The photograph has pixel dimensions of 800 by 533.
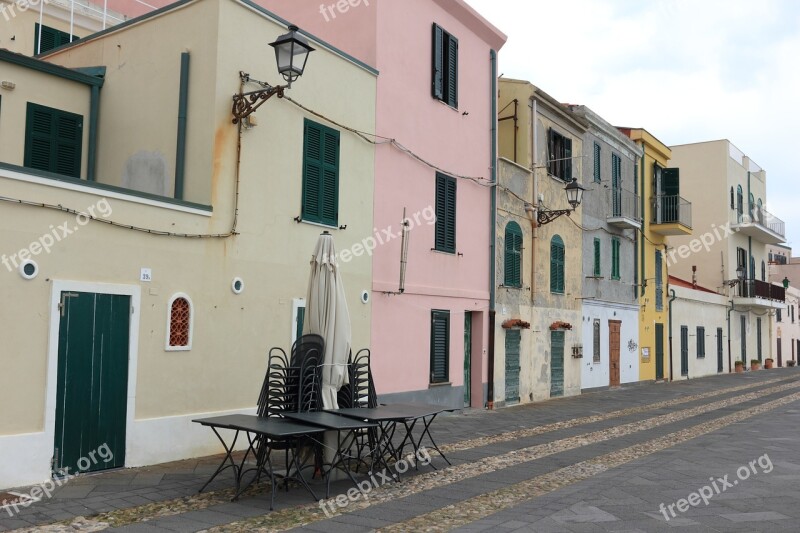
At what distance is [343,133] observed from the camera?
11.8m

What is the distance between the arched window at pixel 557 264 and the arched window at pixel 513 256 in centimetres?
180

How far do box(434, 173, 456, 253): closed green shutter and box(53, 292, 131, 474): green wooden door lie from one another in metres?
7.11

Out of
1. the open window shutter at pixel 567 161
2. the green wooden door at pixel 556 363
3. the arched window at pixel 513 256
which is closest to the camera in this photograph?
the arched window at pixel 513 256

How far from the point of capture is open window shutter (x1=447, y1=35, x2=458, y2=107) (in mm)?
14750

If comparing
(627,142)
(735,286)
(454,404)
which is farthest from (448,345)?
(735,286)

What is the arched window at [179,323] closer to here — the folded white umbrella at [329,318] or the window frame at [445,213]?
the folded white umbrella at [329,318]

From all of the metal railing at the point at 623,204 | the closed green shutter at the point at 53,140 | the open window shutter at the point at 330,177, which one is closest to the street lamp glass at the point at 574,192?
the metal railing at the point at 623,204

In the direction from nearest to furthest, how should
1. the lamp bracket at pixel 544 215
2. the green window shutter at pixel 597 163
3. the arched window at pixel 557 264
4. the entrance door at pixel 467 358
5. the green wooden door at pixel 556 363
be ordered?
the entrance door at pixel 467 358 < the lamp bracket at pixel 544 215 < the green wooden door at pixel 556 363 < the arched window at pixel 557 264 < the green window shutter at pixel 597 163

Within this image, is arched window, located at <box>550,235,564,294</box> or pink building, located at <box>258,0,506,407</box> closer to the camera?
pink building, located at <box>258,0,506,407</box>

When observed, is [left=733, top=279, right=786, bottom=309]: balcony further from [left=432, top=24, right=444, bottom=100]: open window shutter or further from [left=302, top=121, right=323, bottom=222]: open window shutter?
[left=302, top=121, right=323, bottom=222]: open window shutter

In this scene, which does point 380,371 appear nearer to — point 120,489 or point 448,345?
point 448,345

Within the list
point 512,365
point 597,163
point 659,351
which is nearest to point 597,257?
point 597,163

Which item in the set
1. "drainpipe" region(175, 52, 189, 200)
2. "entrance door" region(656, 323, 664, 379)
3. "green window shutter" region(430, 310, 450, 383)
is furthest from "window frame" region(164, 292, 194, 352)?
"entrance door" region(656, 323, 664, 379)

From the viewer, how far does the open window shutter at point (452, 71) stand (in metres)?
14.8
